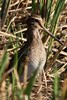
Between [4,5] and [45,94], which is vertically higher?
[4,5]

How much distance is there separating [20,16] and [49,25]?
61cm

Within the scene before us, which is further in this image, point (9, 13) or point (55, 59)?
point (9, 13)

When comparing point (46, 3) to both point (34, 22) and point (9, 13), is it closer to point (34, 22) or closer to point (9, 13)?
point (34, 22)

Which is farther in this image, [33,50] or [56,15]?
[56,15]

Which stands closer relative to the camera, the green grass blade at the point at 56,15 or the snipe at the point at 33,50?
the snipe at the point at 33,50

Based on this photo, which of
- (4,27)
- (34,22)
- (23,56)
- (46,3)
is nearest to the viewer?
(23,56)

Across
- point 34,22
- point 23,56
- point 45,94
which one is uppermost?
point 34,22

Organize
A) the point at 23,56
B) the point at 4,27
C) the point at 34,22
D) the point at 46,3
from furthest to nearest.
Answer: the point at 4,27
the point at 46,3
the point at 34,22
the point at 23,56

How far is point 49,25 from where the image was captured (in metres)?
5.22

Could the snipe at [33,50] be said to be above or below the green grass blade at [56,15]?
below

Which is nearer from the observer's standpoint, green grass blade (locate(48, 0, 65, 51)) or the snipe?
the snipe

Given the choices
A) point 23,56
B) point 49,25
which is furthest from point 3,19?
point 23,56

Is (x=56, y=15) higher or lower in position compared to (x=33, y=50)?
higher

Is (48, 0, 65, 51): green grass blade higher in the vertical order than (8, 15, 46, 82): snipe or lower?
higher
